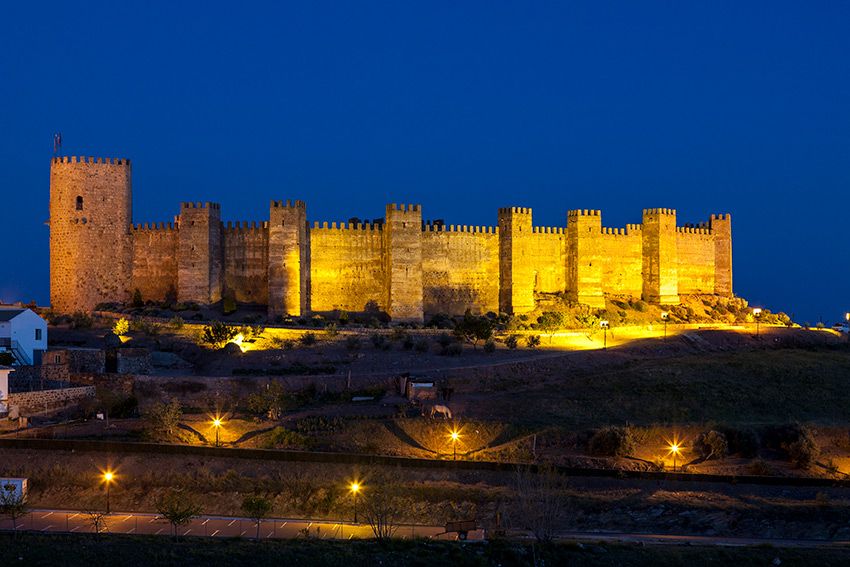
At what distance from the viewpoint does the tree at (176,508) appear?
21.7 metres

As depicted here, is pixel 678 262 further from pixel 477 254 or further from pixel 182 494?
pixel 182 494

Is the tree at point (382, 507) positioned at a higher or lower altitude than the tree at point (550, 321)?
lower

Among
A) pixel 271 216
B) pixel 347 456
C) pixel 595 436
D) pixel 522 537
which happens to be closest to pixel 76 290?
pixel 271 216

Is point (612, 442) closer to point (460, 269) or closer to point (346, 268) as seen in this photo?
point (346, 268)

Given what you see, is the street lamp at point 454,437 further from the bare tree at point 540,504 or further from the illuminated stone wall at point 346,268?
the illuminated stone wall at point 346,268

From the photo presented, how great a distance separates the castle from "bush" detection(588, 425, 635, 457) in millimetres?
18372

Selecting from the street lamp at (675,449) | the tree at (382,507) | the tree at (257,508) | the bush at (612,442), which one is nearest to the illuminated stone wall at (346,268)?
the bush at (612,442)

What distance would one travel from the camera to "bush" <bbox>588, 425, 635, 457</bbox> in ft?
94.9

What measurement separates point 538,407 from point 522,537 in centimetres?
1125

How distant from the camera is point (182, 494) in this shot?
84.3ft

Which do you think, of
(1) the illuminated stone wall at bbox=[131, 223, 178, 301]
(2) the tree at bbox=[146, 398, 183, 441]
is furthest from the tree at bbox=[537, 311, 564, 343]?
(2) the tree at bbox=[146, 398, 183, 441]

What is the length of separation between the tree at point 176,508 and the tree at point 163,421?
3.92 metres

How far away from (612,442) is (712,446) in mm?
3147

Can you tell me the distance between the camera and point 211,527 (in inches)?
910
